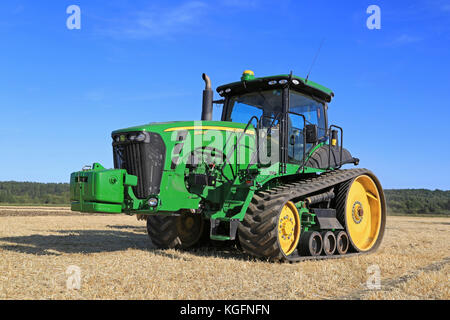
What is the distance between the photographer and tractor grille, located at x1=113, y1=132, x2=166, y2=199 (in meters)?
7.62

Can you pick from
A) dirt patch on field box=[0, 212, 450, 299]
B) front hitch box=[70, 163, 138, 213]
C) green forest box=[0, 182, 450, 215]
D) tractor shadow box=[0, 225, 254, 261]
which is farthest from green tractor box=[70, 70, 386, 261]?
green forest box=[0, 182, 450, 215]

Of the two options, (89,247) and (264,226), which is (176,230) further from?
(264,226)

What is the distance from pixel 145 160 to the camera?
7.61 m

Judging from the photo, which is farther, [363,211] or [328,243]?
[363,211]

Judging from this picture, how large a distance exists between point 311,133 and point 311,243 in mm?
2313

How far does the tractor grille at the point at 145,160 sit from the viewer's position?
25.0ft

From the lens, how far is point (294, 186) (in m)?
8.33

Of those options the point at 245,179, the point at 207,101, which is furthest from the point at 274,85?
the point at 245,179

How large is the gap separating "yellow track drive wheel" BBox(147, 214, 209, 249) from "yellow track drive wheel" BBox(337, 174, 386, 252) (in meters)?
3.09

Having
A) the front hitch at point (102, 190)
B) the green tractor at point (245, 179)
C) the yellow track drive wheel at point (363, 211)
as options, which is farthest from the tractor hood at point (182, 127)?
the yellow track drive wheel at point (363, 211)

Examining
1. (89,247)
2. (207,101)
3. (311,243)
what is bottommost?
(89,247)
